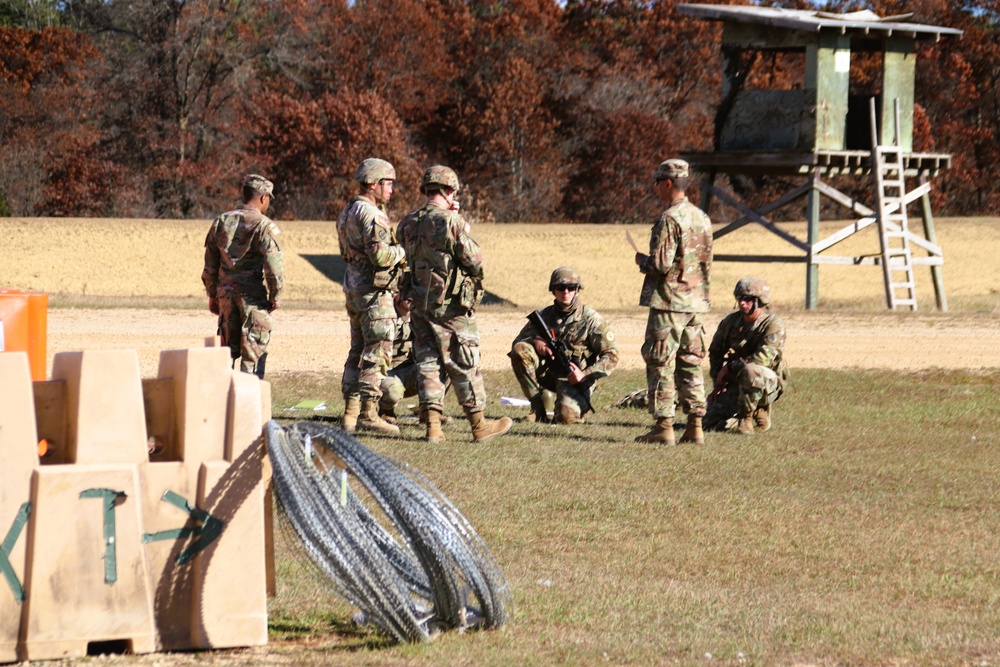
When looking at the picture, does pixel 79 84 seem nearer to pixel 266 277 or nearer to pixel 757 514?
pixel 266 277

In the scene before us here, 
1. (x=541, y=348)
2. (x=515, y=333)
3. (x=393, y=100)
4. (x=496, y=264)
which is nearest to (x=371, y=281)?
(x=541, y=348)

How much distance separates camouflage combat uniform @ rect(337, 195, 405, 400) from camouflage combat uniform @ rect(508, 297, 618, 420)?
1339mm

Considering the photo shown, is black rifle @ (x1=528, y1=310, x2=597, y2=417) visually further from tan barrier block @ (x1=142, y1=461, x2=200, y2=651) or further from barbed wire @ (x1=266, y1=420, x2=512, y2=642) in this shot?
tan barrier block @ (x1=142, y1=461, x2=200, y2=651)

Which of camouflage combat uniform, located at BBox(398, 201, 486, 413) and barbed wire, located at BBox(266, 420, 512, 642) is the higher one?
camouflage combat uniform, located at BBox(398, 201, 486, 413)

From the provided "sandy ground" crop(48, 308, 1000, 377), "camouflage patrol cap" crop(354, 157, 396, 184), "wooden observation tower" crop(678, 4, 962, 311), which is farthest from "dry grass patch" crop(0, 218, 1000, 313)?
"camouflage patrol cap" crop(354, 157, 396, 184)

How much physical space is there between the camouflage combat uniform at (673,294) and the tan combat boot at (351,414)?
2251 mm

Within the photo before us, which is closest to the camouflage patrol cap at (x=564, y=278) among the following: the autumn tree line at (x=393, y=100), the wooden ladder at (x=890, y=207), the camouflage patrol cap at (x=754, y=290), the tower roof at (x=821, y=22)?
the camouflage patrol cap at (x=754, y=290)

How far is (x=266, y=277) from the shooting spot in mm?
10391

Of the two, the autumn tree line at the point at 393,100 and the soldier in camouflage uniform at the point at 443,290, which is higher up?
the autumn tree line at the point at 393,100

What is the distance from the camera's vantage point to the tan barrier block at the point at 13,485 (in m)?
5.00

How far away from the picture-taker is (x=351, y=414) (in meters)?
10.5

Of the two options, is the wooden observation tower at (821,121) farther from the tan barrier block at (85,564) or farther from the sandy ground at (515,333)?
the tan barrier block at (85,564)

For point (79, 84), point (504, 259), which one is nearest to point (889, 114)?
point (504, 259)

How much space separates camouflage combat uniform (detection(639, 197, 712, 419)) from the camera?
9.77 m
